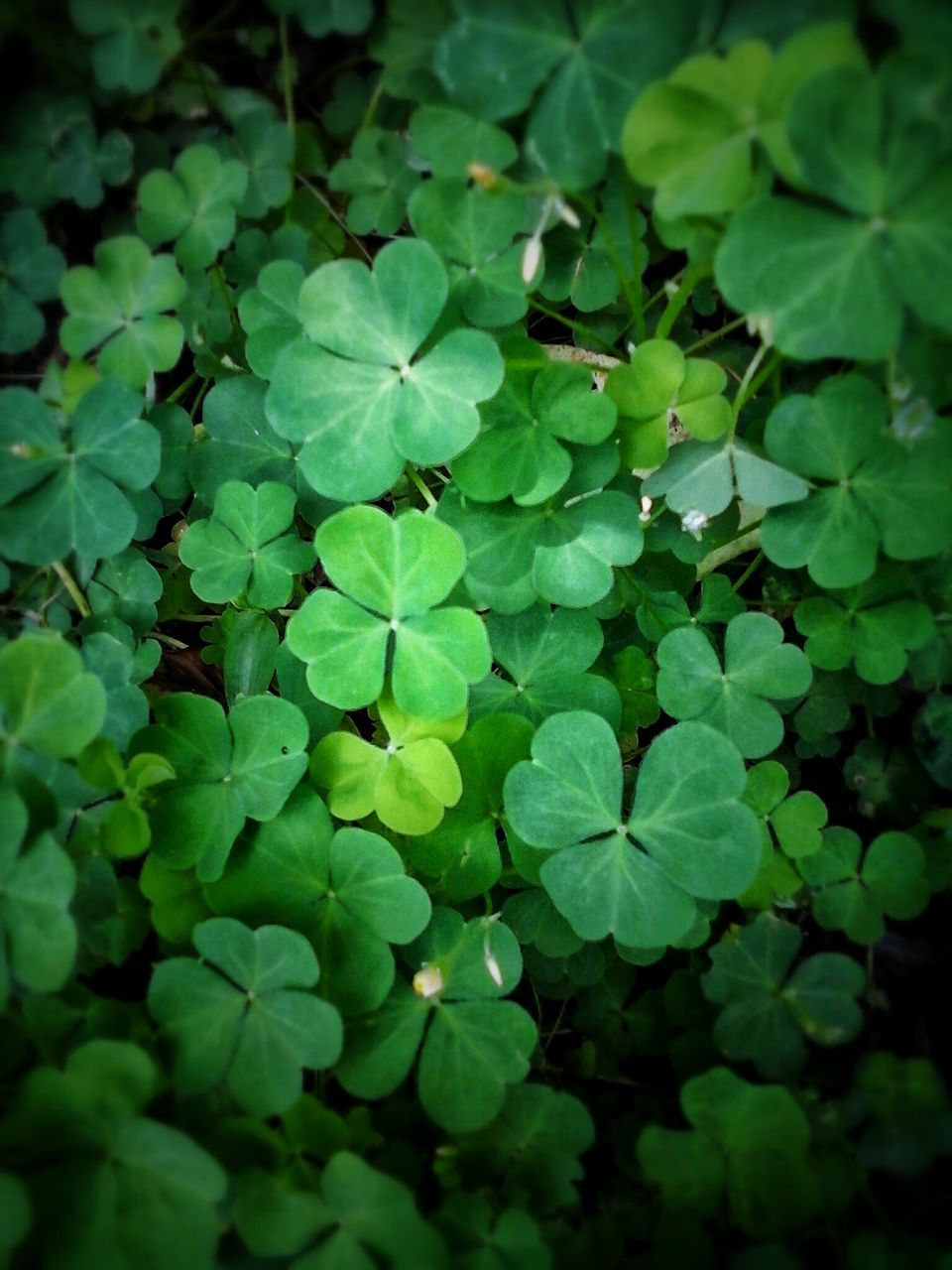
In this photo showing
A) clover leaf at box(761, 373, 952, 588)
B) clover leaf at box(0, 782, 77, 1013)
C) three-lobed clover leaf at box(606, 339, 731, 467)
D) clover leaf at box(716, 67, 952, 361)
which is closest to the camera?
clover leaf at box(716, 67, 952, 361)

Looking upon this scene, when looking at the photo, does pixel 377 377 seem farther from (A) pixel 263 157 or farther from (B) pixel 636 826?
(B) pixel 636 826

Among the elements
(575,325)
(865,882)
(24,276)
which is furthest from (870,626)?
(24,276)

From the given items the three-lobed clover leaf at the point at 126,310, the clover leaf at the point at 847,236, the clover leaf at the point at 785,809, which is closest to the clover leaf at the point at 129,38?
the three-lobed clover leaf at the point at 126,310

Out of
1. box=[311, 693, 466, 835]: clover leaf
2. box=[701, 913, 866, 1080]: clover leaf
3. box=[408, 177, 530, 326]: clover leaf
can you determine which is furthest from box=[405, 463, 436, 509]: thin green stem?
box=[701, 913, 866, 1080]: clover leaf

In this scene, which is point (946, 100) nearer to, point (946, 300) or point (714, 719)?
point (946, 300)

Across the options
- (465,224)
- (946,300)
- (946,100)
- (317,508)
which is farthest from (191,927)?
(946,100)

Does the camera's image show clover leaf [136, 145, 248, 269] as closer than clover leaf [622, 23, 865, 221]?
No

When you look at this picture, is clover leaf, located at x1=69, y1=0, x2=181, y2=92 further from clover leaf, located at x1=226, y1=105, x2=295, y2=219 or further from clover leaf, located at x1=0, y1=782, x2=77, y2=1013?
clover leaf, located at x1=0, y1=782, x2=77, y2=1013

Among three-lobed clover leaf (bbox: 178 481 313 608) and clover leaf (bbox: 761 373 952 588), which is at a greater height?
clover leaf (bbox: 761 373 952 588)
